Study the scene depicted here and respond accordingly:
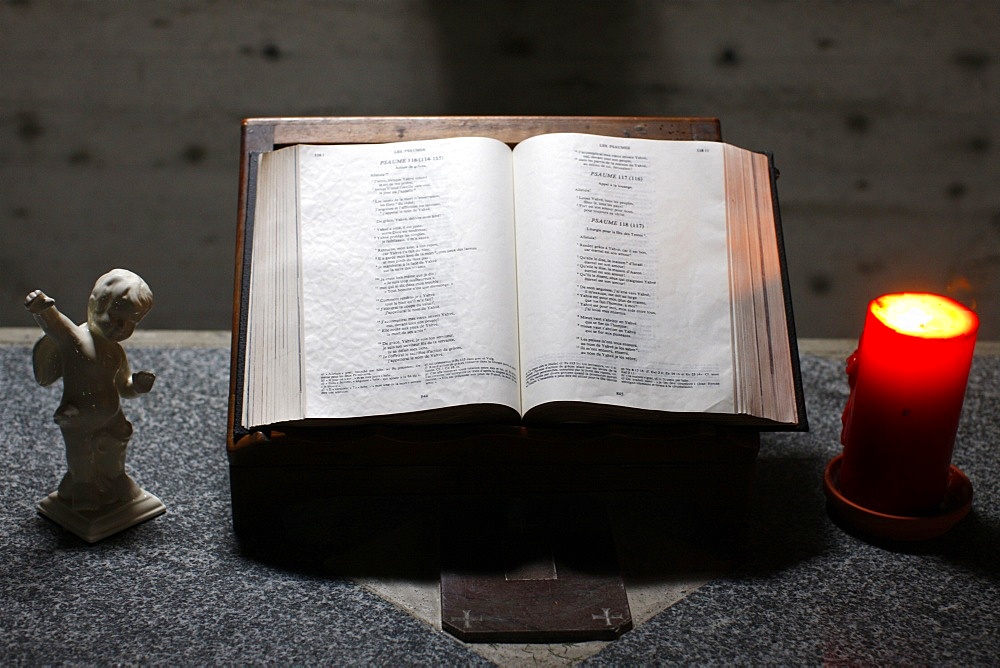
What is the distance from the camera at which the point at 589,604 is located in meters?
0.74

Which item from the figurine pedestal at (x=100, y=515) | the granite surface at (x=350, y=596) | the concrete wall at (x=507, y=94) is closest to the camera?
the granite surface at (x=350, y=596)

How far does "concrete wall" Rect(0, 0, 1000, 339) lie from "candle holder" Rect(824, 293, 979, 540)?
576mm

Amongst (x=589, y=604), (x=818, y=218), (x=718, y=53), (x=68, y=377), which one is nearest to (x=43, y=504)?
(x=68, y=377)

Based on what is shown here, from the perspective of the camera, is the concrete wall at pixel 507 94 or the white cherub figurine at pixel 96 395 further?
the concrete wall at pixel 507 94

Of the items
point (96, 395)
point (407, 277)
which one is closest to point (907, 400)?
point (407, 277)

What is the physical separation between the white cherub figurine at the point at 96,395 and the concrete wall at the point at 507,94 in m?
0.64

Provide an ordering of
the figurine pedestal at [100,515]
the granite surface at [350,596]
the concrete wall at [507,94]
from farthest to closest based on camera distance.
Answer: the concrete wall at [507,94] → the figurine pedestal at [100,515] → the granite surface at [350,596]

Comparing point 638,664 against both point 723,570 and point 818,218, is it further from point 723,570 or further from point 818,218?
point 818,218

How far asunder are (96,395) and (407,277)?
245mm

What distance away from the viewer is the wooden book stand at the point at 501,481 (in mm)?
746

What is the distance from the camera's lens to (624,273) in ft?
2.58

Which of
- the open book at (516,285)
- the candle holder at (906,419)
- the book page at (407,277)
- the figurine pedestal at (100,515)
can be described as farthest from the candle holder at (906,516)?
the figurine pedestal at (100,515)

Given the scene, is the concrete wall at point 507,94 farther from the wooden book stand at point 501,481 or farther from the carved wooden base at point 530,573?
the carved wooden base at point 530,573

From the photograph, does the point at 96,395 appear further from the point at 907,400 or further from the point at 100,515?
the point at 907,400
